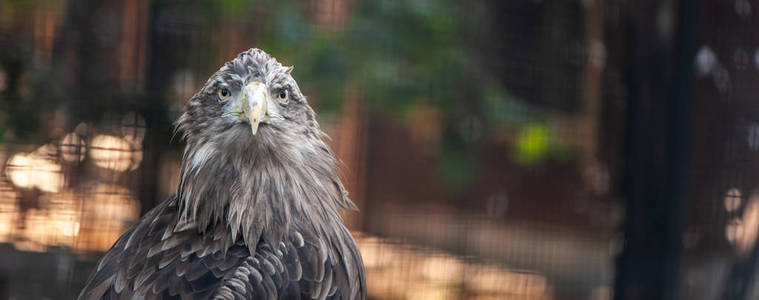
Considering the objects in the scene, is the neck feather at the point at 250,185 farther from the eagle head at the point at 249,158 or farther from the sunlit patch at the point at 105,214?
the sunlit patch at the point at 105,214

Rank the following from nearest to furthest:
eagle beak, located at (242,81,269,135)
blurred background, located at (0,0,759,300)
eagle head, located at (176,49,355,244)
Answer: eagle beak, located at (242,81,269,135) → eagle head, located at (176,49,355,244) → blurred background, located at (0,0,759,300)

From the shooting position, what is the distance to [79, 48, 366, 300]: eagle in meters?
1.47

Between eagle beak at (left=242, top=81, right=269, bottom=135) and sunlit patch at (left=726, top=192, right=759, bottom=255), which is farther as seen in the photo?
sunlit patch at (left=726, top=192, right=759, bottom=255)

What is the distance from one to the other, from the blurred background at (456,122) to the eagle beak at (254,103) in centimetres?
92

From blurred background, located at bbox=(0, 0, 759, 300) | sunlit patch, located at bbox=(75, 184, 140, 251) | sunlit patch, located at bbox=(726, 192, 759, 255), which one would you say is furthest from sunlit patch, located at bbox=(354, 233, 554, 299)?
sunlit patch, located at bbox=(75, 184, 140, 251)

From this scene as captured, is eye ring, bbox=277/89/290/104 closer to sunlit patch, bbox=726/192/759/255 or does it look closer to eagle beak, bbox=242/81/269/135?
eagle beak, bbox=242/81/269/135

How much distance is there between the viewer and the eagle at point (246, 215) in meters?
1.47

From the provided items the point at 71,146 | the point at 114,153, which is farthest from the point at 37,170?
the point at 114,153

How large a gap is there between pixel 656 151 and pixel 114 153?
188 cm

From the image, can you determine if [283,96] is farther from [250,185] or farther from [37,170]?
[37,170]

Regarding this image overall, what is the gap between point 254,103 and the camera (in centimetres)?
145

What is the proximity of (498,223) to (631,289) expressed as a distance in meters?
0.54

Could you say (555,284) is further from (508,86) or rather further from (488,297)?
(508,86)

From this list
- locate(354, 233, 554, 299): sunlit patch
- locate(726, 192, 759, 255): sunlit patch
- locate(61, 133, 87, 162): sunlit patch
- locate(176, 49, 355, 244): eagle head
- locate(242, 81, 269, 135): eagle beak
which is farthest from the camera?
locate(354, 233, 554, 299): sunlit patch
